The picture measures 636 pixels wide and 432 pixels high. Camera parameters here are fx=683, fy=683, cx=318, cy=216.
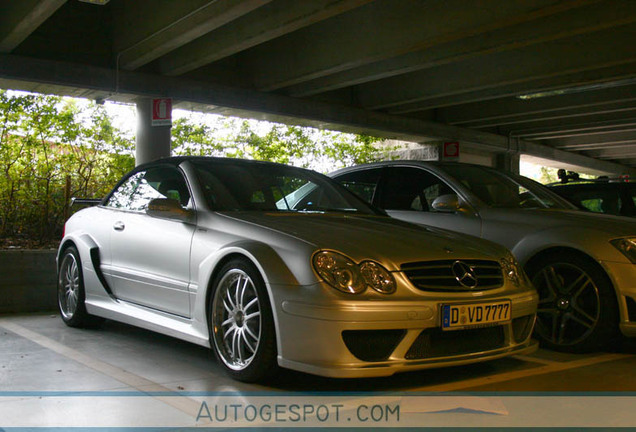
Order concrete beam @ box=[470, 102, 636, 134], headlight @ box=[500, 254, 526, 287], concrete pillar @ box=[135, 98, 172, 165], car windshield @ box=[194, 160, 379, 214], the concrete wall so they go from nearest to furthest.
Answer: headlight @ box=[500, 254, 526, 287] < car windshield @ box=[194, 160, 379, 214] < the concrete wall < concrete pillar @ box=[135, 98, 172, 165] < concrete beam @ box=[470, 102, 636, 134]

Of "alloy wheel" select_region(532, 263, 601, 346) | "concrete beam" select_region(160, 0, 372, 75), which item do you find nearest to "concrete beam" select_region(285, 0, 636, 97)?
"concrete beam" select_region(160, 0, 372, 75)

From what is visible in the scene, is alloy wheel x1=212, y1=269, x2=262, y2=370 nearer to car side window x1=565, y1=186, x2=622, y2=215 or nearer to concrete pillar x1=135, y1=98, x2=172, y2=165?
car side window x1=565, y1=186, x2=622, y2=215

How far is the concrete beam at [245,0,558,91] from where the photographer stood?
29.7ft

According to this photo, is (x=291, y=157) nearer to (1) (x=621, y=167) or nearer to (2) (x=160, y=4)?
(2) (x=160, y=4)

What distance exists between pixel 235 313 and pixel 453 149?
558 inches

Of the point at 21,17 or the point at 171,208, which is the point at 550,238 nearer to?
the point at 171,208

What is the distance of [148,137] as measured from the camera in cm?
1196

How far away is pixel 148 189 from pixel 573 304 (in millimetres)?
3376

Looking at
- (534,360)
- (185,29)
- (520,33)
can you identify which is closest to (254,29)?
(185,29)

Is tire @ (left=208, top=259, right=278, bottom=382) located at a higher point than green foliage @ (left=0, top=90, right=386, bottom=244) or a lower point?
lower

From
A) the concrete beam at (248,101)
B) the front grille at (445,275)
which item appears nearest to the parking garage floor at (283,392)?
the front grille at (445,275)

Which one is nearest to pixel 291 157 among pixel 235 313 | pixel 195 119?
pixel 195 119

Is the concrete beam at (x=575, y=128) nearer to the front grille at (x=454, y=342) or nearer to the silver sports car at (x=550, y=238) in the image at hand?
the silver sports car at (x=550, y=238)

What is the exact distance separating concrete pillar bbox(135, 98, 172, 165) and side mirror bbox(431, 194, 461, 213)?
24.1ft
